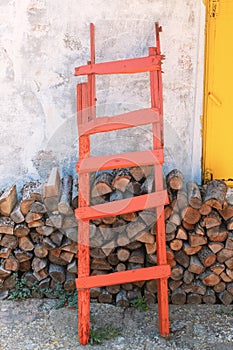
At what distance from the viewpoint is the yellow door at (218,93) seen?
4555mm

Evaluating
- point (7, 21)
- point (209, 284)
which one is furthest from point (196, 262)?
point (7, 21)

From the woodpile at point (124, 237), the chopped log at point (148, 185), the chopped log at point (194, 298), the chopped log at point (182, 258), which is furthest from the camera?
the chopped log at point (194, 298)

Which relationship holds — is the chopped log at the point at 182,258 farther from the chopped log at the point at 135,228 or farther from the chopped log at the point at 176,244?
the chopped log at the point at 135,228

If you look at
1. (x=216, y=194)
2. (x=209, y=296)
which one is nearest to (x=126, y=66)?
(x=216, y=194)

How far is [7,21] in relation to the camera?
15.3ft

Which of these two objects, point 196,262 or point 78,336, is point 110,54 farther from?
point 78,336

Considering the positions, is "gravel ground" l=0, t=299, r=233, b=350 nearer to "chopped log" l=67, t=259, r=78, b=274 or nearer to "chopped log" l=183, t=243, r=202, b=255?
"chopped log" l=67, t=259, r=78, b=274

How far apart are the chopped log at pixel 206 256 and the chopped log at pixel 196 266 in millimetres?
36

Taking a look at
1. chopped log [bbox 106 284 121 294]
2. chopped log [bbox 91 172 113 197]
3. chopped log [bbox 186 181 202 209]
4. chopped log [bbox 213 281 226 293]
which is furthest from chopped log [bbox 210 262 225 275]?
chopped log [bbox 91 172 113 197]

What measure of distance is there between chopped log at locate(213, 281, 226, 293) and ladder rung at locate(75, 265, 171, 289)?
27.4 inches

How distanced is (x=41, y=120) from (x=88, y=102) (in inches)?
30.3

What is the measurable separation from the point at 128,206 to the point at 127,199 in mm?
57

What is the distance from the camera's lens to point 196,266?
14.9ft

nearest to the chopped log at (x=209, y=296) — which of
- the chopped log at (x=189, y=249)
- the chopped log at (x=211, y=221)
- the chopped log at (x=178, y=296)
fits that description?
the chopped log at (x=178, y=296)
